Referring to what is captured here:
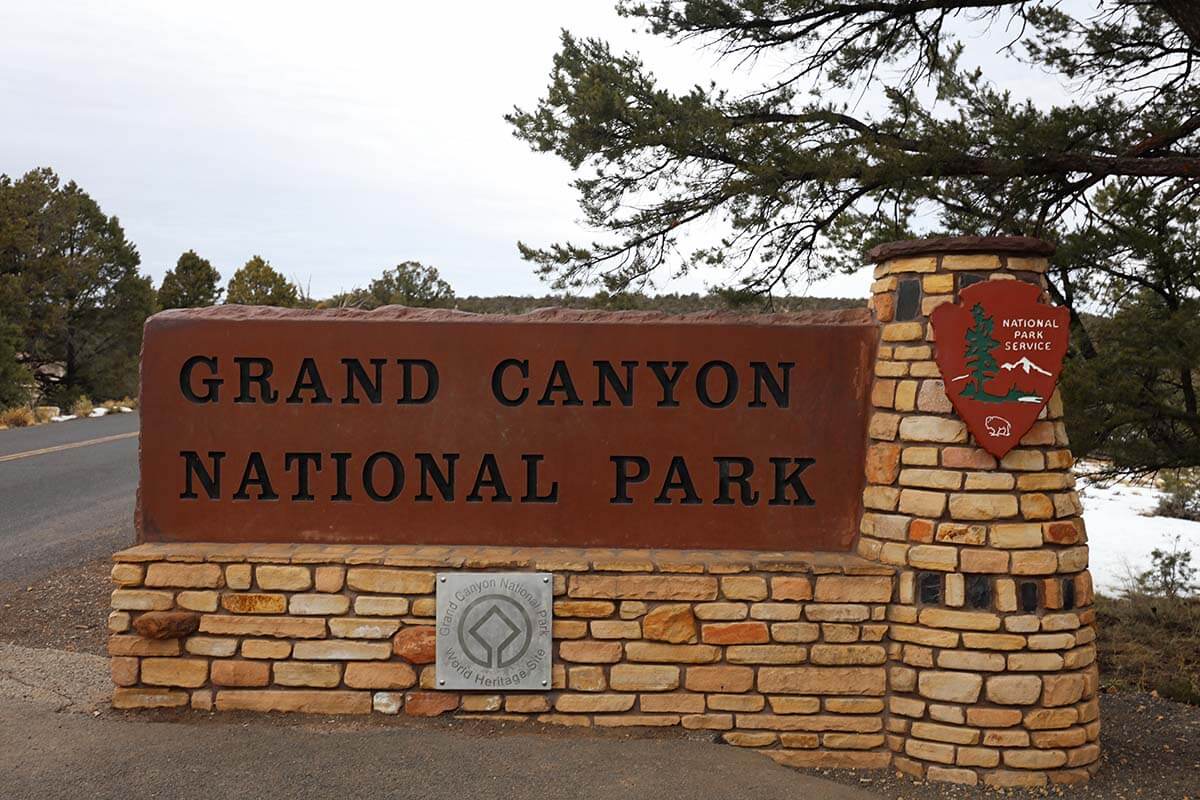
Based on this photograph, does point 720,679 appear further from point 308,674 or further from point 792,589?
point 308,674

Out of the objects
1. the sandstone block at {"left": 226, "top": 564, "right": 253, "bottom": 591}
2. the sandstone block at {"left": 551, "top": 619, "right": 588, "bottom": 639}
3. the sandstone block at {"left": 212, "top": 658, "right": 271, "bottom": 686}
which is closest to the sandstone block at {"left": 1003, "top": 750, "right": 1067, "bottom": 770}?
the sandstone block at {"left": 551, "top": 619, "right": 588, "bottom": 639}

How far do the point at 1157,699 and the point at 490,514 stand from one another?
4.62m

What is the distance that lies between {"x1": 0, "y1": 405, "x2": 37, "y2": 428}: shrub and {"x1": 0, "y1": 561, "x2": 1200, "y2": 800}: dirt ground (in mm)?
13718

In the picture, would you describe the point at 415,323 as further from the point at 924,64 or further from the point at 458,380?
the point at 924,64

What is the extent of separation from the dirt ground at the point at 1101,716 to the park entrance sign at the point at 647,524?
4.7 inches

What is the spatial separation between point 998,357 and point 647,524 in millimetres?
1815

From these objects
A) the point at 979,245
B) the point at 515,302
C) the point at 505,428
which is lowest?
the point at 505,428

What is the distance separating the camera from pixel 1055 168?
7891 millimetres

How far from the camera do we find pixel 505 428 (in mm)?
5039

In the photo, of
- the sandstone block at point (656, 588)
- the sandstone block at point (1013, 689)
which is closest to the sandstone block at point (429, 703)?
the sandstone block at point (656, 588)

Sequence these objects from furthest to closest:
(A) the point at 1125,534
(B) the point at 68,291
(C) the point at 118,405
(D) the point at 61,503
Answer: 1. (B) the point at 68,291
2. (C) the point at 118,405
3. (A) the point at 1125,534
4. (D) the point at 61,503

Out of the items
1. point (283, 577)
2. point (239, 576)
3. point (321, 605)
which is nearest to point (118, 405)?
point (239, 576)

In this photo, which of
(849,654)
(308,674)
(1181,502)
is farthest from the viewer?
(1181,502)

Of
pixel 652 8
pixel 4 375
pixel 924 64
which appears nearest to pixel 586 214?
pixel 652 8
